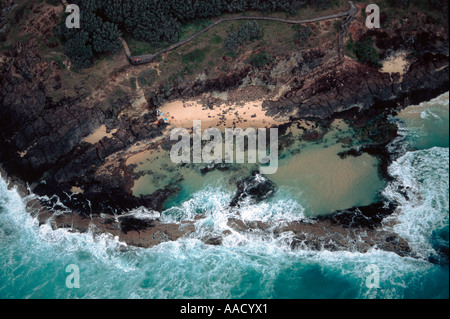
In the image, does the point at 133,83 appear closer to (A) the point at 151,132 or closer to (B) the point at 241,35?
(A) the point at 151,132

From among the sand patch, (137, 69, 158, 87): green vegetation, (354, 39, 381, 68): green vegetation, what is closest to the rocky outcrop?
(354, 39, 381, 68): green vegetation

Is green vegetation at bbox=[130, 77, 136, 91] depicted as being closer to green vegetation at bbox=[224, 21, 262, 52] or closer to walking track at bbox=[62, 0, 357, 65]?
walking track at bbox=[62, 0, 357, 65]

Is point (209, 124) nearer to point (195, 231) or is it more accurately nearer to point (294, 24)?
point (195, 231)

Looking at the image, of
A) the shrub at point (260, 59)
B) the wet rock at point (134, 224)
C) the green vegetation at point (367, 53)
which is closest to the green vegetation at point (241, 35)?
the shrub at point (260, 59)

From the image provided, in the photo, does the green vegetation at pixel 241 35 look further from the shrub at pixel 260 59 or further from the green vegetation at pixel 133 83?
the green vegetation at pixel 133 83
